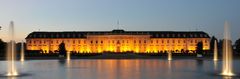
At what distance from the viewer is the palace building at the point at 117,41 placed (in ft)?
418

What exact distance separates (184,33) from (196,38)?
4189mm

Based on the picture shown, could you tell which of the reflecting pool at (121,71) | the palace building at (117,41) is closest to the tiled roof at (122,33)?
the palace building at (117,41)

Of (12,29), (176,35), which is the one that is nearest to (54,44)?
(176,35)

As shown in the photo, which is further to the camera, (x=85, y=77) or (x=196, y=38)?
(x=196, y=38)

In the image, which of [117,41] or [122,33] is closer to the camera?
[117,41]

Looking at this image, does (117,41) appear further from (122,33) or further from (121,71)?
(121,71)

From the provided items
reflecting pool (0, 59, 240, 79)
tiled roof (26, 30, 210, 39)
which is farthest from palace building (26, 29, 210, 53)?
reflecting pool (0, 59, 240, 79)

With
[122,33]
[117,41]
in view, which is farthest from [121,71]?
[122,33]

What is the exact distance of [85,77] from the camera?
24.0 meters

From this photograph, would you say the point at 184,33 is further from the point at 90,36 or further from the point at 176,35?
the point at 90,36

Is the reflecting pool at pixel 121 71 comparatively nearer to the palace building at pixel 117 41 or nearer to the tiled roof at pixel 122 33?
the palace building at pixel 117 41

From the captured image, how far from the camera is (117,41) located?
128m

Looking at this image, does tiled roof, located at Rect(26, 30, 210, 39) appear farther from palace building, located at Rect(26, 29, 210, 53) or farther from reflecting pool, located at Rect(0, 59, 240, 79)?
reflecting pool, located at Rect(0, 59, 240, 79)

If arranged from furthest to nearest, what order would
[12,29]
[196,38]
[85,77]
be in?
[196,38], [12,29], [85,77]
